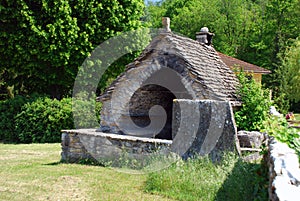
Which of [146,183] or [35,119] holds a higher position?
[35,119]

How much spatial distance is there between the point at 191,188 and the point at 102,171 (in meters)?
2.54

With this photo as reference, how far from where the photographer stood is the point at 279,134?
5.29 m

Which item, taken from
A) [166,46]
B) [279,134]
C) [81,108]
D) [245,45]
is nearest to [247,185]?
[279,134]

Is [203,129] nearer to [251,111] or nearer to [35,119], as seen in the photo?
[251,111]

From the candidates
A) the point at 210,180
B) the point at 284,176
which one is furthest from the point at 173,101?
the point at 284,176

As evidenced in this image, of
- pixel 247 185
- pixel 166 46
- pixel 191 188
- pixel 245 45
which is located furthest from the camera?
pixel 245 45

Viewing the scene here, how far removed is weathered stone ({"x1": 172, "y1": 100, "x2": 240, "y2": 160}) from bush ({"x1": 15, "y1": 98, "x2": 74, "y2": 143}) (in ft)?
25.8

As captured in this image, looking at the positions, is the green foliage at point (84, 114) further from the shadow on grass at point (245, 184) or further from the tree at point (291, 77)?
the tree at point (291, 77)

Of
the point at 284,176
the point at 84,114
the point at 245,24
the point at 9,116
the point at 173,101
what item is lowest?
the point at 9,116

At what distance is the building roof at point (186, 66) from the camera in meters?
8.78

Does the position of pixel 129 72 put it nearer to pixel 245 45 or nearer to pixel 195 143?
pixel 195 143

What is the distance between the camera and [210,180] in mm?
5887

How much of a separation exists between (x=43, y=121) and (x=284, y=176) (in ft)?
40.2

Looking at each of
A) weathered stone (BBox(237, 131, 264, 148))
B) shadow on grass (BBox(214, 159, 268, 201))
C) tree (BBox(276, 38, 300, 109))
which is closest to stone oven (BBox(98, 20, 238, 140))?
weathered stone (BBox(237, 131, 264, 148))
